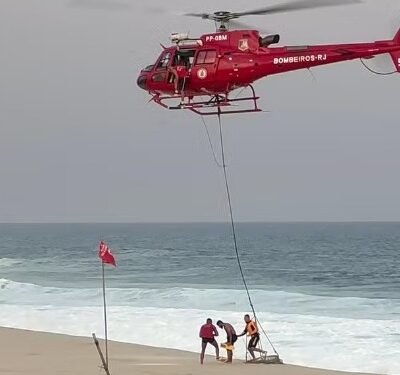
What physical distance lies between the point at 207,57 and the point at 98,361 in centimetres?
711

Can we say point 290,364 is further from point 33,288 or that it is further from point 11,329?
point 33,288

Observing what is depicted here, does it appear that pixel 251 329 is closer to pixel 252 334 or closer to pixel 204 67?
pixel 252 334

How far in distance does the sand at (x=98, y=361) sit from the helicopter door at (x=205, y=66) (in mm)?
5701

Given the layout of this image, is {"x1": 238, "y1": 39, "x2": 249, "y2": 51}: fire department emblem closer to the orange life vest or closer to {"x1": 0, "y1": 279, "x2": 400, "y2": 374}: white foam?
the orange life vest

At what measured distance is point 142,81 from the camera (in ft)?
51.1

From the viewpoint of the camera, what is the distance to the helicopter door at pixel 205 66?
14.7m

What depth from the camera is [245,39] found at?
14648mm

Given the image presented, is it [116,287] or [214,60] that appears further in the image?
[116,287]

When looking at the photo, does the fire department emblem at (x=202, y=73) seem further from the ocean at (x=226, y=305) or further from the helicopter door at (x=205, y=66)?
the ocean at (x=226, y=305)

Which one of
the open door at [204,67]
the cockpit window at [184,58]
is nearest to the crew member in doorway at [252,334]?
the open door at [204,67]

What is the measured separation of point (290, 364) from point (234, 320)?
773 centimetres

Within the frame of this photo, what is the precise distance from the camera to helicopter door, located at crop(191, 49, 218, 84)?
14.7 m

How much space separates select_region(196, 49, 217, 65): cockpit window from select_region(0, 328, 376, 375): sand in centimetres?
595

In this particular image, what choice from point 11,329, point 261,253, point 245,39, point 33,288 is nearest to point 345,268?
point 261,253
